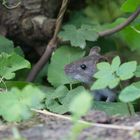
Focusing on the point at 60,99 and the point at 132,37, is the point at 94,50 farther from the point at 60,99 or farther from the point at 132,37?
the point at 60,99

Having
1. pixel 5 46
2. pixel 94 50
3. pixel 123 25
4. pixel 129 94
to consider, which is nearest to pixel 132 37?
pixel 123 25

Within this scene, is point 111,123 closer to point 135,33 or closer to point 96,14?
point 135,33

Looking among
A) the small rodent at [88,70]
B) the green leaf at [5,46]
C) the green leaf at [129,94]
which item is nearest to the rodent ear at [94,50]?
the small rodent at [88,70]

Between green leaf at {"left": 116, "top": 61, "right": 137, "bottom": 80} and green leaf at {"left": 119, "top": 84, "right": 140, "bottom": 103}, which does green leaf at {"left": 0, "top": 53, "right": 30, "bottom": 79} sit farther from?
green leaf at {"left": 119, "top": 84, "right": 140, "bottom": 103}

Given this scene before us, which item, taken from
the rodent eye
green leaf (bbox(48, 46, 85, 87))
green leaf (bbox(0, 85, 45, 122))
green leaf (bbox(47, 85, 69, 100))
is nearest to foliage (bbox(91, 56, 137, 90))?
green leaf (bbox(0, 85, 45, 122))

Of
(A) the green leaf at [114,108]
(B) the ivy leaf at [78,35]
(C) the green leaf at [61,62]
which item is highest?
(B) the ivy leaf at [78,35]

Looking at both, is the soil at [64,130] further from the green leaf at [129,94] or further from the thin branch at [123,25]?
the thin branch at [123,25]
